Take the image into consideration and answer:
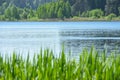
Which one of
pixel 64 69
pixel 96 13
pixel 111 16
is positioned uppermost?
pixel 64 69

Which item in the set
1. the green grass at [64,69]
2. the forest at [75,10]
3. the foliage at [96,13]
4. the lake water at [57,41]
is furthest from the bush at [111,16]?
the green grass at [64,69]

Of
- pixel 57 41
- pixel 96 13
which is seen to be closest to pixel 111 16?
pixel 96 13

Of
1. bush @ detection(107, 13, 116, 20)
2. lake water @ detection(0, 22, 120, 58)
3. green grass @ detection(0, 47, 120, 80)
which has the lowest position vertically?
bush @ detection(107, 13, 116, 20)

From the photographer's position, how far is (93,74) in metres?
14.2

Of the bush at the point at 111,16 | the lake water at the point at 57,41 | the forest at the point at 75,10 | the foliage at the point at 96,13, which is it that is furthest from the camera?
the foliage at the point at 96,13

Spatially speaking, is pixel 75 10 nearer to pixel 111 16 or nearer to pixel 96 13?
pixel 96 13

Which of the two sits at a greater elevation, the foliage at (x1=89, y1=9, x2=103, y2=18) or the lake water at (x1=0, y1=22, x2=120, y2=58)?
the lake water at (x1=0, y1=22, x2=120, y2=58)

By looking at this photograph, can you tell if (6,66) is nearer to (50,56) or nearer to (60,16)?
(50,56)

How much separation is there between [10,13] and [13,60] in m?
183

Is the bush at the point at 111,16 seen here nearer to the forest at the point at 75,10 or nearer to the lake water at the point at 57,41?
the forest at the point at 75,10

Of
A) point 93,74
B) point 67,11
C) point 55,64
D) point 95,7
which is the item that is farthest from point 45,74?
point 95,7

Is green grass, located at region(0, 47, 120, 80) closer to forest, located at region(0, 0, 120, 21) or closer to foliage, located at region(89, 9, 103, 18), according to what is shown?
forest, located at region(0, 0, 120, 21)

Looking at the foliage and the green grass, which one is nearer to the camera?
the green grass

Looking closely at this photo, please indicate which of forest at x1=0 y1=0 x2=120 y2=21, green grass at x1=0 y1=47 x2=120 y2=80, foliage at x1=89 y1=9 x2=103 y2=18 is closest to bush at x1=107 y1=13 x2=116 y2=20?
forest at x1=0 y1=0 x2=120 y2=21
